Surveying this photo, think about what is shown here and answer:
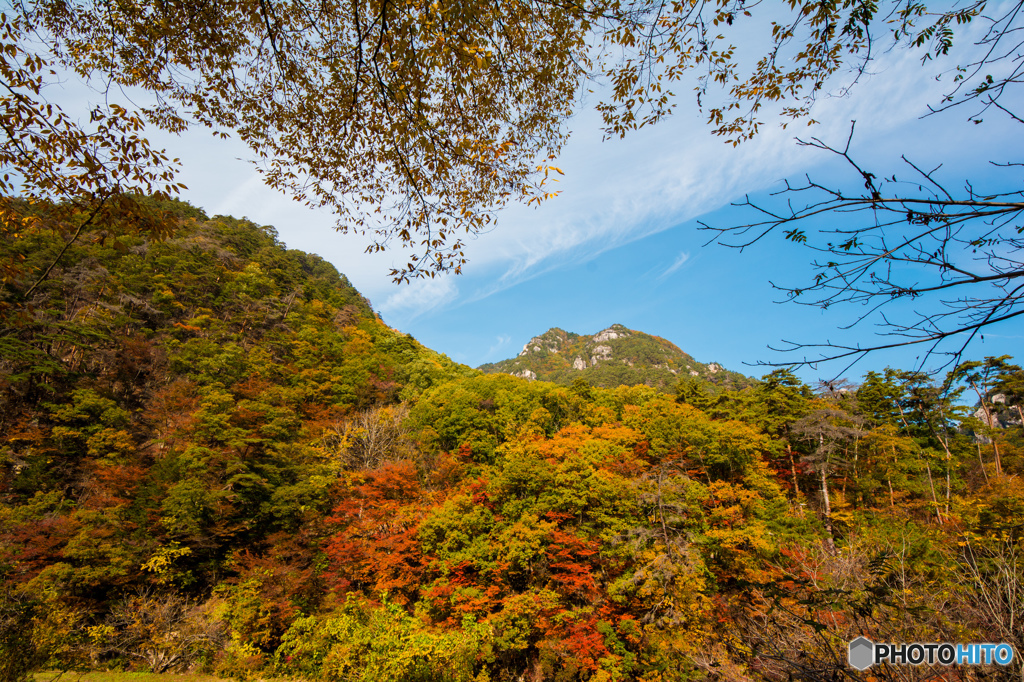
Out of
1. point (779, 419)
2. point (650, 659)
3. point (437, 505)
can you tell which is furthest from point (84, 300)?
point (779, 419)

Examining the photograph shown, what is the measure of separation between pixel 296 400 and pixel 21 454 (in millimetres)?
9920

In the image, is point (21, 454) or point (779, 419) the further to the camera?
point (779, 419)

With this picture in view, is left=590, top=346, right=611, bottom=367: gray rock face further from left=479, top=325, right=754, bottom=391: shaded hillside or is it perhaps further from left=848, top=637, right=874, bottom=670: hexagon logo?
left=848, top=637, right=874, bottom=670: hexagon logo

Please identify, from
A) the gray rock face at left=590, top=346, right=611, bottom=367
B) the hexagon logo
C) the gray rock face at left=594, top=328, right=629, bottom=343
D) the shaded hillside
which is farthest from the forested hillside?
the gray rock face at left=594, top=328, right=629, bottom=343

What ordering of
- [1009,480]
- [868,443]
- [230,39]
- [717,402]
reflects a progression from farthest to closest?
[717,402]
[868,443]
[1009,480]
[230,39]

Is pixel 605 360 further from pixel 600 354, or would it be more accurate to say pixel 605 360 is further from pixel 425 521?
pixel 425 521

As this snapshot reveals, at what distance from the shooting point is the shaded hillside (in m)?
63.0

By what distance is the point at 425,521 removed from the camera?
1281 cm

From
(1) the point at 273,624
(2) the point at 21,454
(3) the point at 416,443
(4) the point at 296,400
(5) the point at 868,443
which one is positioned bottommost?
(1) the point at 273,624

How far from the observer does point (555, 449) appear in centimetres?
1545

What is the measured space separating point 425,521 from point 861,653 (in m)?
11.9

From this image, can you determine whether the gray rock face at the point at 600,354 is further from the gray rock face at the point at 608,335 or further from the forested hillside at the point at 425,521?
the forested hillside at the point at 425,521

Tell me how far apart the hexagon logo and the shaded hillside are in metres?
53.2

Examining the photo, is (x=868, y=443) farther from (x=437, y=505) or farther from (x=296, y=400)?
(x=296, y=400)
